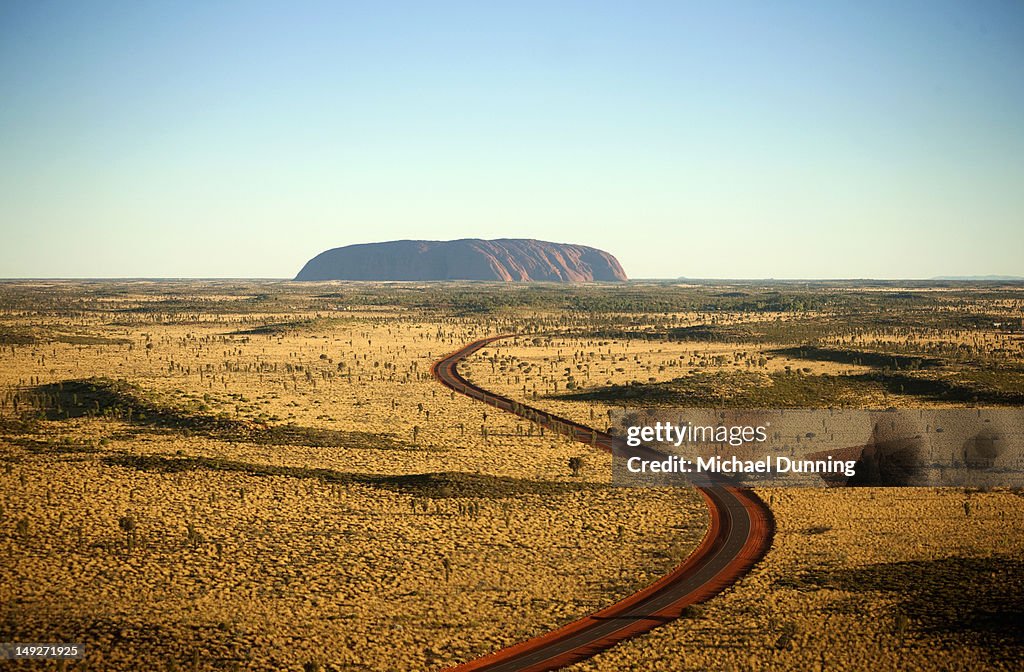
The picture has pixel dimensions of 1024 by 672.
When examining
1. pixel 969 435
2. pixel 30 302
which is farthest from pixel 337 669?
pixel 30 302

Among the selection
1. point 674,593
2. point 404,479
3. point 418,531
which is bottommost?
point 674,593

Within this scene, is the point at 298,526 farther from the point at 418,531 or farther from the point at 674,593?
the point at 674,593

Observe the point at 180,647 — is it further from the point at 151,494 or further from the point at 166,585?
the point at 151,494

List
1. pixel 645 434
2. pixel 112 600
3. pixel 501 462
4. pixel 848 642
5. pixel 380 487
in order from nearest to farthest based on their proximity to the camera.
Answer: pixel 848 642, pixel 112 600, pixel 380 487, pixel 501 462, pixel 645 434

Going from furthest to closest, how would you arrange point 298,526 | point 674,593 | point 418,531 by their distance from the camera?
point 298,526 → point 418,531 → point 674,593

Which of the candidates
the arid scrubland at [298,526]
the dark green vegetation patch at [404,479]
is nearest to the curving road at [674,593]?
the arid scrubland at [298,526]

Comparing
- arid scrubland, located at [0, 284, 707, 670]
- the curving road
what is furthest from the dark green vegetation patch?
the curving road

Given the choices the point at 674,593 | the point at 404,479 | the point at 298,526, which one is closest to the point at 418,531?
the point at 298,526

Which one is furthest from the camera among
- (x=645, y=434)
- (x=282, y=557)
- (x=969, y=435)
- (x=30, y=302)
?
(x=30, y=302)
